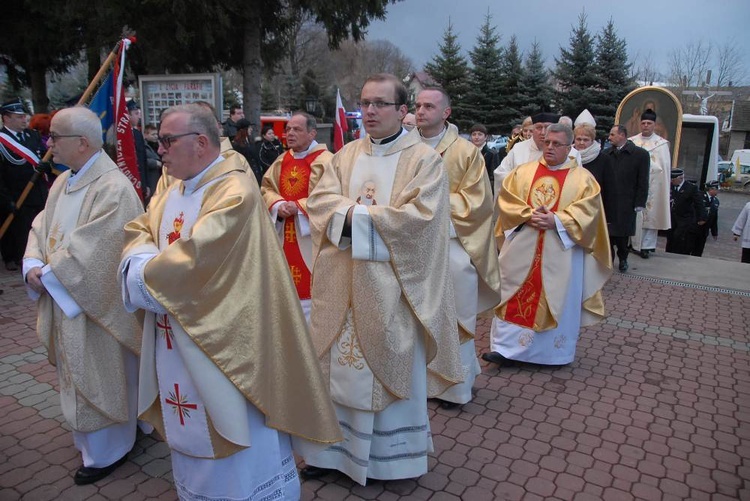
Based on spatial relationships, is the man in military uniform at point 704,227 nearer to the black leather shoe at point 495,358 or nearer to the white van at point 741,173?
the black leather shoe at point 495,358

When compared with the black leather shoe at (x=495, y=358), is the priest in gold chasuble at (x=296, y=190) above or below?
above

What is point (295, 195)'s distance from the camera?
5531 mm

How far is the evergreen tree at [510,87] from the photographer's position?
28.4 m

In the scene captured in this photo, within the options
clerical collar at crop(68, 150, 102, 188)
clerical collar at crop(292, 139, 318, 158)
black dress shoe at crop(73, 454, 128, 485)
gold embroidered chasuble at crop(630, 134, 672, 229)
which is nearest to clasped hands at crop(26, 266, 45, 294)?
clerical collar at crop(68, 150, 102, 188)

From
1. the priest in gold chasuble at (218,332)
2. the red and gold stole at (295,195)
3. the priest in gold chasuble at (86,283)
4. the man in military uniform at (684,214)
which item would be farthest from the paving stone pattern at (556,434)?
the man in military uniform at (684,214)

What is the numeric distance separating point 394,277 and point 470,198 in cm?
143

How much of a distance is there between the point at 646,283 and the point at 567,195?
4270mm

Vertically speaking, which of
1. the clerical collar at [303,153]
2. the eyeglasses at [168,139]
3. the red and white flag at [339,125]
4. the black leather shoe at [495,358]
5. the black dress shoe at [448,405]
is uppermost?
the red and white flag at [339,125]

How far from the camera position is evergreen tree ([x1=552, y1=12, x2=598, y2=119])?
2486cm

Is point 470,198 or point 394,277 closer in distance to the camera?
point 394,277

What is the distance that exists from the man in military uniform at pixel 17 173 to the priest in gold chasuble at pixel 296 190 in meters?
4.40

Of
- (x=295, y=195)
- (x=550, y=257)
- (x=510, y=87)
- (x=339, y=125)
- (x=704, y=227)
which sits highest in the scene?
(x=510, y=87)

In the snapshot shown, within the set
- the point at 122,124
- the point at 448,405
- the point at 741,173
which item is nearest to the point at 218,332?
the point at 448,405

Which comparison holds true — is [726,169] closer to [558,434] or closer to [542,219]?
[542,219]
